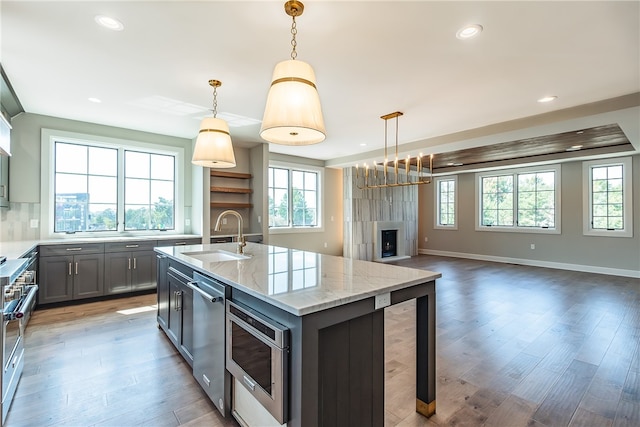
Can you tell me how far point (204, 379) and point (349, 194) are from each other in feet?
20.1

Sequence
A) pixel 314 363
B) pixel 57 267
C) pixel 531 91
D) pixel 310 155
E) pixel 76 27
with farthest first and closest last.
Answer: pixel 310 155, pixel 57 267, pixel 531 91, pixel 76 27, pixel 314 363

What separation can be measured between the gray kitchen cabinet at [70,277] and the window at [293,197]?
3.24 m

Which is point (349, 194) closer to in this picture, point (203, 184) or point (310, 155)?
point (310, 155)

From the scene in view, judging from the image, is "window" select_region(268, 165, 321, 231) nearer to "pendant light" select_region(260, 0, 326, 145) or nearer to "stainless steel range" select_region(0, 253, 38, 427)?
"stainless steel range" select_region(0, 253, 38, 427)

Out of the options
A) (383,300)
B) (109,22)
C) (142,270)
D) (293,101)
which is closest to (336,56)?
(293,101)

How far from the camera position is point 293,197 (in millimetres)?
7086

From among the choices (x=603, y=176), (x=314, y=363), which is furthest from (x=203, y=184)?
(x=603, y=176)

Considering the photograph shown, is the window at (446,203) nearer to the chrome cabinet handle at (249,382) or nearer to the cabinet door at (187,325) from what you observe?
the cabinet door at (187,325)

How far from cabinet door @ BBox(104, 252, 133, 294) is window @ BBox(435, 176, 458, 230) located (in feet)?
26.4

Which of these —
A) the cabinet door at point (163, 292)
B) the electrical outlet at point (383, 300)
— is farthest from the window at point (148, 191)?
the electrical outlet at point (383, 300)

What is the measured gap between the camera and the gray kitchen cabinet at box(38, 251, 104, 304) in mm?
3861

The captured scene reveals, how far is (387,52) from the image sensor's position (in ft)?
8.41

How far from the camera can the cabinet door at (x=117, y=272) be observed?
14.1 feet

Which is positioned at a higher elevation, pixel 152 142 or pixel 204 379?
pixel 152 142
